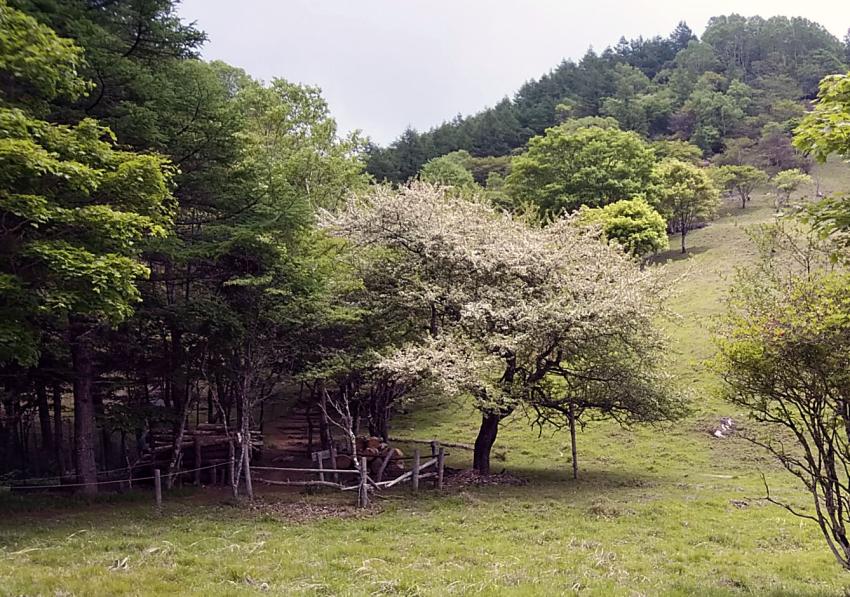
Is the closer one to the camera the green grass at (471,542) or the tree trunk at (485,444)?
the green grass at (471,542)

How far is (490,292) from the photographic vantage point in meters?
16.5

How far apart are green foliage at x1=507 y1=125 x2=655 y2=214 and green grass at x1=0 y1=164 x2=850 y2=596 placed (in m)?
27.0

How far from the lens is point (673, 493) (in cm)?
1499

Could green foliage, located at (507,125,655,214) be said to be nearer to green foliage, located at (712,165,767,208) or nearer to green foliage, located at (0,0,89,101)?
green foliage, located at (712,165,767,208)

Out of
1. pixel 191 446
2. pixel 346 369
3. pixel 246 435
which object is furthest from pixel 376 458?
pixel 191 446

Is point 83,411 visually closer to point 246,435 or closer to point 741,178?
point 246,435

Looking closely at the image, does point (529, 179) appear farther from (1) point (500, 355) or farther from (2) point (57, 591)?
(2) point (57, 591)

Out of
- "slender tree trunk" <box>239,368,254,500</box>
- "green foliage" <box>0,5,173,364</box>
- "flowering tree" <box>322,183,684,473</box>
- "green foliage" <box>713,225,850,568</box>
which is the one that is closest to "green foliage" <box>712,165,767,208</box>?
"flowering tree" <box>322,183,684,473</box>

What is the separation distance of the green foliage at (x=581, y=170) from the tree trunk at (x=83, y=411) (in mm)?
33939

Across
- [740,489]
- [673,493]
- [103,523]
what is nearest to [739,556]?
[673,493]

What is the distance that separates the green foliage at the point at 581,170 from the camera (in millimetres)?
43188

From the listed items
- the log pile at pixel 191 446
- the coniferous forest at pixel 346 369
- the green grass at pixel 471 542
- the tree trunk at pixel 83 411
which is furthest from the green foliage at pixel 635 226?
the tree trunk at pixel 83 411

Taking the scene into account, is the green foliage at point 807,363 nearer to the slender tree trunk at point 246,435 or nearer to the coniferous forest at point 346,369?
the coniferous forest at point 346,369

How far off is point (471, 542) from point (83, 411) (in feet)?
30.8
